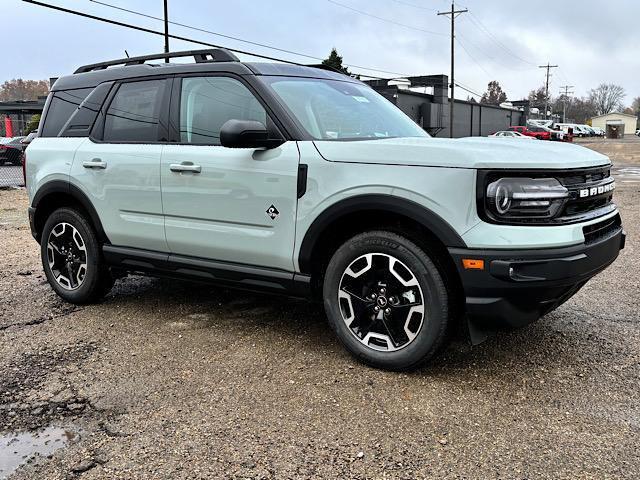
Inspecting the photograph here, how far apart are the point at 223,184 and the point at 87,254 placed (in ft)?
5.42

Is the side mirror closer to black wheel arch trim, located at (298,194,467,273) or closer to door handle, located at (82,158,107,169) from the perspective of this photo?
black wheel arch trim, located at (298,194,467,273)

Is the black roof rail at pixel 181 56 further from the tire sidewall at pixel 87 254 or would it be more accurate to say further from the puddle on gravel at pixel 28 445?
the puddle on gravel at pixel 28 445

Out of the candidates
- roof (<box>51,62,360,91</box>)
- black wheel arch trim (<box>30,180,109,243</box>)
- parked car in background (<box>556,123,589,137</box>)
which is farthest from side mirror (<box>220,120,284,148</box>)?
parked car in background (<box>556,123,589,137</box>)

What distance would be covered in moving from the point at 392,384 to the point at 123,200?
2479mm

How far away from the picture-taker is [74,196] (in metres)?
4.81

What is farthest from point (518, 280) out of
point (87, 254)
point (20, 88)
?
point (20, 88)

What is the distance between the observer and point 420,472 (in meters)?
2.54

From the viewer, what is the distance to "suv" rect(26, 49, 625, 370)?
3.09 meters

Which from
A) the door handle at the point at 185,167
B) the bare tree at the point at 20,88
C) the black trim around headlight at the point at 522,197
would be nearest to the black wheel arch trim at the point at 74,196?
the door handle at the point at 185,167

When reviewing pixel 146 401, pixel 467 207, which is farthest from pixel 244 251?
pixel 467 207

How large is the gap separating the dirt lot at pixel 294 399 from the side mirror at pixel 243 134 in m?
1.37

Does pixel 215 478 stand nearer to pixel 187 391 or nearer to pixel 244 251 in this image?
pixel 187 391

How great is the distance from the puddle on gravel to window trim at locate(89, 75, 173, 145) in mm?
2174

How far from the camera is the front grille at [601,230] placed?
3.24 meters
